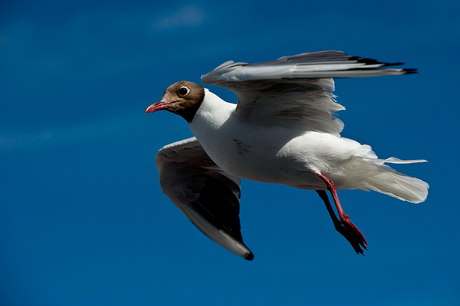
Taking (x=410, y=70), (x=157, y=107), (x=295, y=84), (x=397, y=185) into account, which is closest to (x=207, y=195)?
(x=157, y=107)

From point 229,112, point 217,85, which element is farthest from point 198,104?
point 217,85

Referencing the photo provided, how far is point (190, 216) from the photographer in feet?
20.1

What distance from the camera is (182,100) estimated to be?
4410mm

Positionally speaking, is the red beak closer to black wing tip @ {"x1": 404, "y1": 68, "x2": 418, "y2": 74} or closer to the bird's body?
the bird's body

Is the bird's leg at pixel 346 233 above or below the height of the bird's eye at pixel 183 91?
below

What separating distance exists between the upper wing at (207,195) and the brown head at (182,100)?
1.44 meters

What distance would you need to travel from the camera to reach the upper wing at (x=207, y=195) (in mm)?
5918

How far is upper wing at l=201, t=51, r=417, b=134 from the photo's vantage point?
3.36m

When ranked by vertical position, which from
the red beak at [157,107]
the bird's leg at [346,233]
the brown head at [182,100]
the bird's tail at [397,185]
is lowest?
the bird's leg at [346,233]

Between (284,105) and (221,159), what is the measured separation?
76cm

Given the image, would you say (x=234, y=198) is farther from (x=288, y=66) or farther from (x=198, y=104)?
(x=288, y=66)

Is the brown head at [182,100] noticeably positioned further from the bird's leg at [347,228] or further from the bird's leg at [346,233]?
the bird's leg at [346,233]

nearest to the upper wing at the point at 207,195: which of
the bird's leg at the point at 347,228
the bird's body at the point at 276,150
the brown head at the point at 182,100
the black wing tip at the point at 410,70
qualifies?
the brown head at the point at 182,100

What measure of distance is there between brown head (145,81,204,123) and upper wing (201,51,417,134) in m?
0.50
